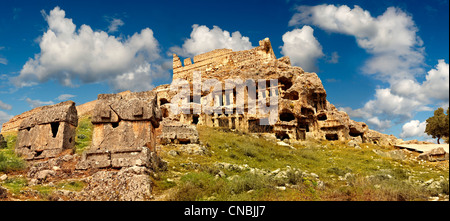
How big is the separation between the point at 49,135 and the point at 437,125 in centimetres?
3323

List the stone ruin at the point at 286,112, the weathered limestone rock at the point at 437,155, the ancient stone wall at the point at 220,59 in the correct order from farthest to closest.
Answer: the ancient stone wall at the point at 220,59 → the stone ruin at the point at 286,112 → the weathered limestone rock at the point at 437,155

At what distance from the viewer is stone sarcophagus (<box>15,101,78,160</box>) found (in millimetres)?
11688

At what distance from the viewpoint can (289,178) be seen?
916 cm

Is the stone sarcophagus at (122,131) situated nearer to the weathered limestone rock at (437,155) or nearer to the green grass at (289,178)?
the green grass at (289,178)

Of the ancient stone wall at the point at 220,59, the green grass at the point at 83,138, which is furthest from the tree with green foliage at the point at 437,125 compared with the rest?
the green grass at the point at 83,138

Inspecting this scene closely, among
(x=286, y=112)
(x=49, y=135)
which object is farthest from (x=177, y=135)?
(x=286, y=112)

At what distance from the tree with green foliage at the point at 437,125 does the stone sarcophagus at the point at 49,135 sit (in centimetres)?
3187

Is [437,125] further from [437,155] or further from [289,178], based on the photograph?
[289,178]

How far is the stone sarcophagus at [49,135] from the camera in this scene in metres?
11.7

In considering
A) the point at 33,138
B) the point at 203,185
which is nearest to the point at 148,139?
the point at 203,185

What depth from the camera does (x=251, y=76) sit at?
30.7 metres
